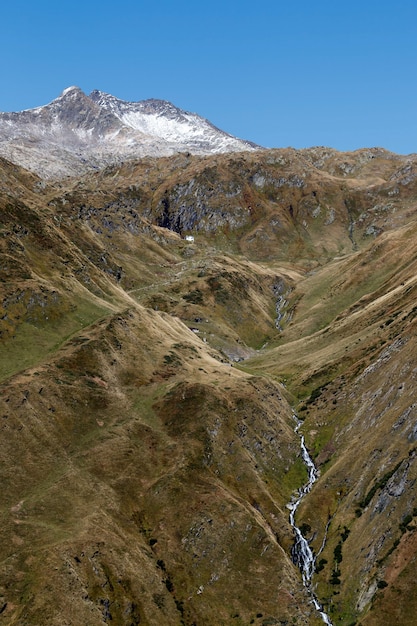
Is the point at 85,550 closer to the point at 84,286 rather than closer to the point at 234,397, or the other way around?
the point at 234,397

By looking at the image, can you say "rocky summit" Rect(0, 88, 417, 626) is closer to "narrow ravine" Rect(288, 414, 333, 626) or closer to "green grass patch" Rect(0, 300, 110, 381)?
"narrow ravine" Rect(288, 414, 333, 626)

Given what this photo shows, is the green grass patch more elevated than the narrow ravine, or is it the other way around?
the green grass patch

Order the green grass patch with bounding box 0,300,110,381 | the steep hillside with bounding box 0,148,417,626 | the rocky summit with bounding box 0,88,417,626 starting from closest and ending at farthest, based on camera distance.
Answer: the rocky summit with bounding box 0,88,417,626
the steep hillside with bounding box 0,148,417,626
the green grass patch with bounding box 0,300,110,381

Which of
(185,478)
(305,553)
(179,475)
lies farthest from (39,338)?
(305,553)

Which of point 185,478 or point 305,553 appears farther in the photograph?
point 185,478

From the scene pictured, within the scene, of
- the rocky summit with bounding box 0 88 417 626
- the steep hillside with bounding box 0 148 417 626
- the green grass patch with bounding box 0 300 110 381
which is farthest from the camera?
the green grass patch with bounding box 0 300 110 381

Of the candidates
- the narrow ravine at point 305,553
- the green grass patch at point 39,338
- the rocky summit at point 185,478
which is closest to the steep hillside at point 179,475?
the rocky summit at point 185,478

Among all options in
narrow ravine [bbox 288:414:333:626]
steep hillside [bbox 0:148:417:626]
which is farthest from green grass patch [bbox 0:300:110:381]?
narrow ravine [bbox 288:414:333:626]

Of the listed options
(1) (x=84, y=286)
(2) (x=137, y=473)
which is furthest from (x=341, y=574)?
(1) (x=84, y=286)

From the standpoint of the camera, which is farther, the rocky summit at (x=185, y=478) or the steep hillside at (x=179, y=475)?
the steep hillside at (x=179, y=475)

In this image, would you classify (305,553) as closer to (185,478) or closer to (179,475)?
(185,478)

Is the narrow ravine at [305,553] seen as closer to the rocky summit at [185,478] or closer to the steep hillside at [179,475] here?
the rocky summit at [185,478]
